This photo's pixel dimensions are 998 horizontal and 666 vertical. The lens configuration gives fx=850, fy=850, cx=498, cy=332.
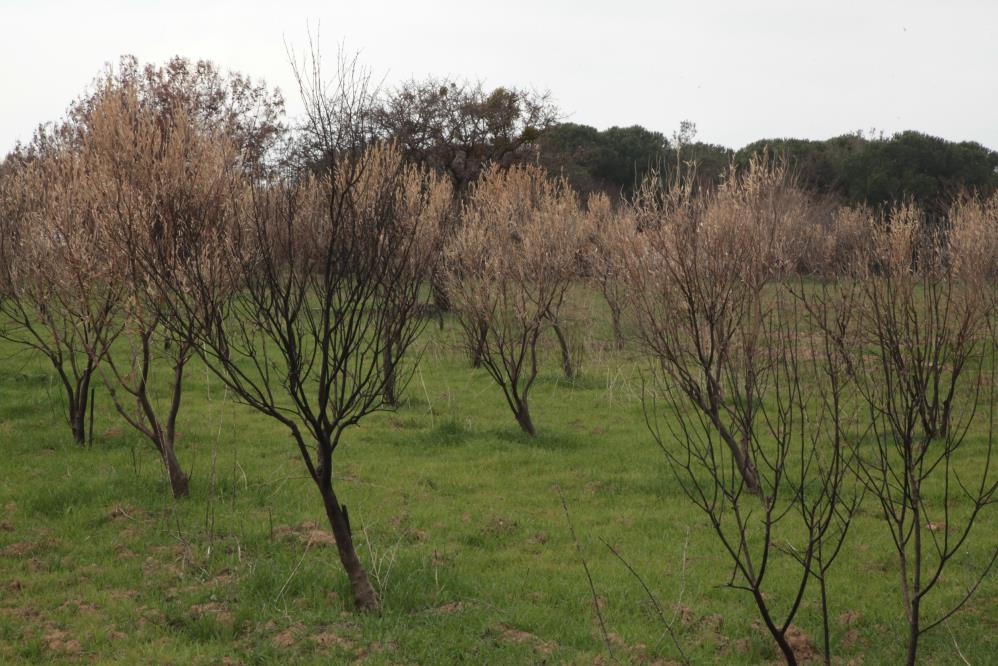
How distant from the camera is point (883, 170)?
40625mm

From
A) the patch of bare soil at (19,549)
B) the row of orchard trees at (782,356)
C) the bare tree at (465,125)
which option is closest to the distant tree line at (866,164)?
the bare tree at (465,125)

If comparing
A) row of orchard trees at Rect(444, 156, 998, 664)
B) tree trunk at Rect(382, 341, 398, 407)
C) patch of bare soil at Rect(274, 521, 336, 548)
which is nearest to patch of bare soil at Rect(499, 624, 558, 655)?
row of orchard trees at Rect(444, 156, 998, 664)

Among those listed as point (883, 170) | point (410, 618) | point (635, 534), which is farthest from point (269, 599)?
point (883, 170)

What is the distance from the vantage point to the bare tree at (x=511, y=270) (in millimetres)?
13148

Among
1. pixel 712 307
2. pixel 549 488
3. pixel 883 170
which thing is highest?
pixel 883 170

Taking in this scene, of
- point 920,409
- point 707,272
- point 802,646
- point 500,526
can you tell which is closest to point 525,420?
point 500,526

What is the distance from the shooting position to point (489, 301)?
13289 millimetres

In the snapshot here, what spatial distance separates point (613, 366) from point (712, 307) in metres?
11.8

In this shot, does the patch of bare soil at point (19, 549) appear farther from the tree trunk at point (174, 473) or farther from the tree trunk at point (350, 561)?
the tree trunk at point (350, 561)

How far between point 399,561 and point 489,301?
623 centimetres

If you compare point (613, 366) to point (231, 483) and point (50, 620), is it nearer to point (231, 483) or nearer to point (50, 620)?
point (231, 483)

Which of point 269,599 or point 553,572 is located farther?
point 553,572

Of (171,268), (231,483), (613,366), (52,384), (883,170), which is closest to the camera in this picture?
(171,268)

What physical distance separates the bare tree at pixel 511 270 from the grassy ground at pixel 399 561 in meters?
1.64
